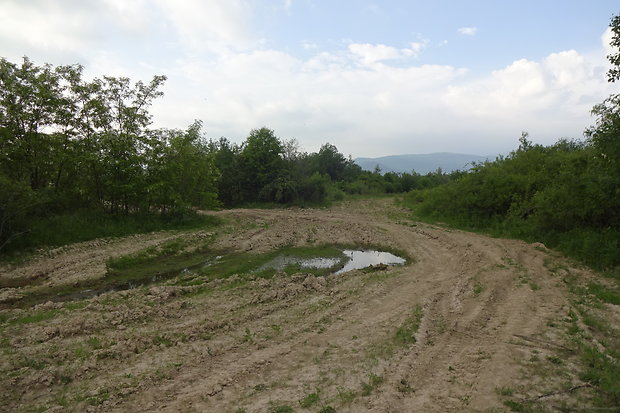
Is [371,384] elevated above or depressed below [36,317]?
below

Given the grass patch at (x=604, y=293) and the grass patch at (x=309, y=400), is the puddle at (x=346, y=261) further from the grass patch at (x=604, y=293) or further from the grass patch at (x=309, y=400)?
the grass patch at (x=309, y=400)

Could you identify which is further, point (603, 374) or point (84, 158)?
point (84, 158)

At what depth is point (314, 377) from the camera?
5.31 metres

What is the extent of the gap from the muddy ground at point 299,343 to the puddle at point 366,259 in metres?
1.66

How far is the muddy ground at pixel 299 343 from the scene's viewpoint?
4.80 m

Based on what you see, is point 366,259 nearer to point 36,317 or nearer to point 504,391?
point 504,391

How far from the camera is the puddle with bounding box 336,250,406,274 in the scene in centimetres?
1294

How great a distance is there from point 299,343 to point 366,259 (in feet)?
26.2

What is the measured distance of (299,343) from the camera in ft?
21.0

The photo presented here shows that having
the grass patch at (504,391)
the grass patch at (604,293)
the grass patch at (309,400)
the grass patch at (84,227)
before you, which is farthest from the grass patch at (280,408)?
the grass patch at (84,227)

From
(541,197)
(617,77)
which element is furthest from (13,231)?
(541,197)

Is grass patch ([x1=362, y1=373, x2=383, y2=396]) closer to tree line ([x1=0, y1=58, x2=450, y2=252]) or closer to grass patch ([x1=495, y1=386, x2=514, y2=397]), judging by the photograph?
grass patch ([x1=495, y1=386, x2=514, y2=397])

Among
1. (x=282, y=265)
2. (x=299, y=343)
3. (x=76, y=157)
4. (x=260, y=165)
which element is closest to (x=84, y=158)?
(x=76, y=157)

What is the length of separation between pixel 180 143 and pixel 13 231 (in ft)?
29.8
